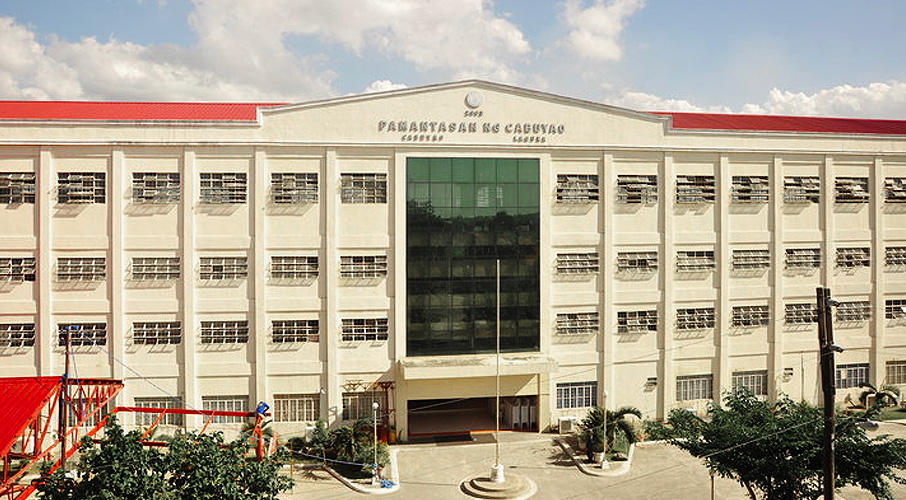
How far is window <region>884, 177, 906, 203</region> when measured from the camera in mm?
31344

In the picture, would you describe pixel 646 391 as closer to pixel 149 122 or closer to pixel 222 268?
pixel 222 268

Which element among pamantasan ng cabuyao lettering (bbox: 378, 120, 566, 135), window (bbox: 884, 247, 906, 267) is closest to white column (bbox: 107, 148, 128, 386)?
pamantasan ng cabuyao lettering (bbox: 378, 120, 566, 135)

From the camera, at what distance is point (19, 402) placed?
52.3 ft

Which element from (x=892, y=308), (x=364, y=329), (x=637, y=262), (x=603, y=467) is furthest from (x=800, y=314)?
(x=364, y=329)

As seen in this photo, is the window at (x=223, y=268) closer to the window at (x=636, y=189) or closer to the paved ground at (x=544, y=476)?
the paved ground at (x=544, y=476)

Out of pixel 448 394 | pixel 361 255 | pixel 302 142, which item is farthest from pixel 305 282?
pixel 448 394

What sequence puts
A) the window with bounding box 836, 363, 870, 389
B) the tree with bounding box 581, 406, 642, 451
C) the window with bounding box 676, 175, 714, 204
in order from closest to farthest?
the tree with bounding box 581, 406, 642, 451
the window with bounding box 676, 175, 714, 204
the window with bounding box 836, 363, 870, 389

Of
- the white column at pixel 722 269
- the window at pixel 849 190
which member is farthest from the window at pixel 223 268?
the window at pixel 849 190

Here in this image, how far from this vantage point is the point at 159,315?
25.8 meters

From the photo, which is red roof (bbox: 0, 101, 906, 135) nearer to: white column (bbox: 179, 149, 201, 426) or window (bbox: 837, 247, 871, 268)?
white column (bbox: 179, 149, 201, 426)

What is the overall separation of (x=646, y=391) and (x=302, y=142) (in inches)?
792

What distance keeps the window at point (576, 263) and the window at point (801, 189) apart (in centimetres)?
1071

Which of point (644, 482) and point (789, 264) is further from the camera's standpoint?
point (789, 264)

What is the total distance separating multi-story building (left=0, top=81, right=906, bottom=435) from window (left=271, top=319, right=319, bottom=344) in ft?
0.33
